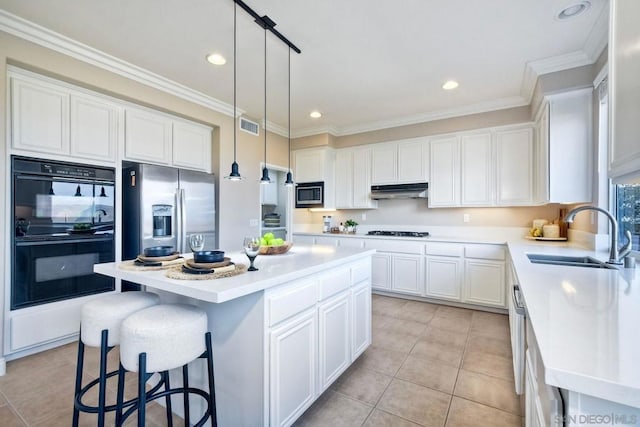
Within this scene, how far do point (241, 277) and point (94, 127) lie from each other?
8.48ft

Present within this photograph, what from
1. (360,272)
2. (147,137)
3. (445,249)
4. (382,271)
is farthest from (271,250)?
(445,249)

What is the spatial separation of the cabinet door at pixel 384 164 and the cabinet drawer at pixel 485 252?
148cm

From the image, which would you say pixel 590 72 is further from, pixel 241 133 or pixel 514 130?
pixel 241 133

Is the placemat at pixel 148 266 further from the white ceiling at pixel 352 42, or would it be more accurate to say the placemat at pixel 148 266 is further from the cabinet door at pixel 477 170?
the cabinet door at pixel 477 170

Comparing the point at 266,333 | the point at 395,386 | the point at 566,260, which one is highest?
the point at 566,260

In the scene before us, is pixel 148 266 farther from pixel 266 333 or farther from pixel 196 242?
pixel 266 333

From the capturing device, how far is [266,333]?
1.42 meters

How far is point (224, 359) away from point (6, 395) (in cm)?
173

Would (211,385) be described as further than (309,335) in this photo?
No

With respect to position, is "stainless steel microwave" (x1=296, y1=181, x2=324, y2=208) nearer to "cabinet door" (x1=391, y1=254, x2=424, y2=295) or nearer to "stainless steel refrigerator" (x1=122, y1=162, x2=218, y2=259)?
"cabinet door" (x1=391, y1=254, x2=424, y2=295)

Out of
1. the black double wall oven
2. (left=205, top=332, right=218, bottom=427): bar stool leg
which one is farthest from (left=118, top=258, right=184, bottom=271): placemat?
the black double wall oven

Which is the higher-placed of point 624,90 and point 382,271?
point 624,90

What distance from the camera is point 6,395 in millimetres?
1962

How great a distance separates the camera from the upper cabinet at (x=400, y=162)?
4.31 meters
